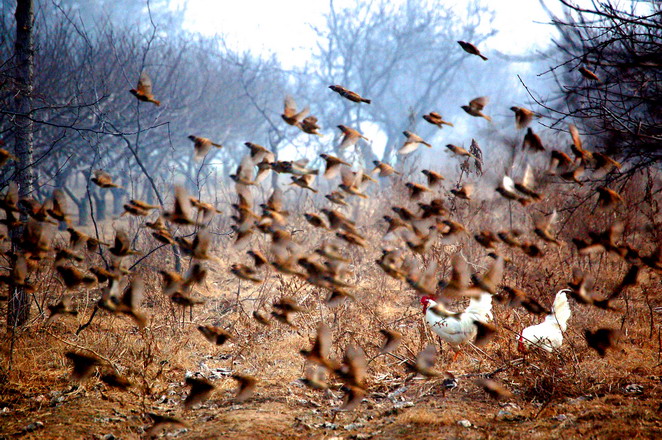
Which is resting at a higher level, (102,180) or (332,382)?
(102,180)

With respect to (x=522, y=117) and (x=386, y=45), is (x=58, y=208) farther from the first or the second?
(x=386, y=45)

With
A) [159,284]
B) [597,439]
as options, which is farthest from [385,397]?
[159,284]

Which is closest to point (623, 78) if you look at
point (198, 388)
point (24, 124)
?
point (198, 388)

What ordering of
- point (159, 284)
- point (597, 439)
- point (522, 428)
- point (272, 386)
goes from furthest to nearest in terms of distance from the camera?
1. point (159, 284)
2. point (272, 386)
3. point (522, 428)
4. point (597, 439)

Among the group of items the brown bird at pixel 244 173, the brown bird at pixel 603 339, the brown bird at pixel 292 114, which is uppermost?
the brown bird at pixel 292 114

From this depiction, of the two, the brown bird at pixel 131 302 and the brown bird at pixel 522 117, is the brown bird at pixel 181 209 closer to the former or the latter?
the brown bird at pixel 131 302

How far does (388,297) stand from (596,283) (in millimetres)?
3250

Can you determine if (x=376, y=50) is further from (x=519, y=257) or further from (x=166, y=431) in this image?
(x=166, y=431)

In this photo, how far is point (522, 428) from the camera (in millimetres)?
3232

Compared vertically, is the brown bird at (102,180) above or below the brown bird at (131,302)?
above

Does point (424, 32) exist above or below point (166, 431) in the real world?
above

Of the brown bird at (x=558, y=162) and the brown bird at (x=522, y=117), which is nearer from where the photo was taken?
the brown bird at (x=558, y=162)

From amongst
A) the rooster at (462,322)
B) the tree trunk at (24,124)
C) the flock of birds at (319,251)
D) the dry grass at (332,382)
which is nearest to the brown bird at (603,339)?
the flock of birds at (319,251)

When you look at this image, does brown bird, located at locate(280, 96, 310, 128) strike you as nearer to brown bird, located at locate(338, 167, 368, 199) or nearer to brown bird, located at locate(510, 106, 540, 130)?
brown bird, located at locate(338, 167, 368, 199)
